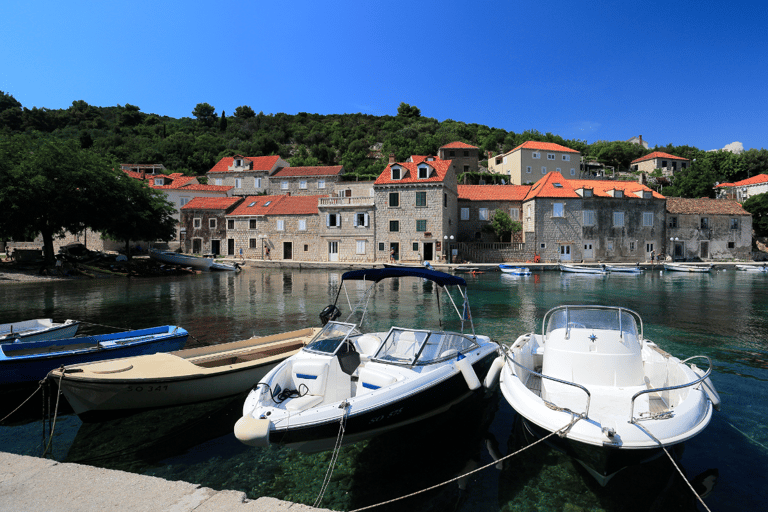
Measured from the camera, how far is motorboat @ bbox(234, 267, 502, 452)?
5219mm

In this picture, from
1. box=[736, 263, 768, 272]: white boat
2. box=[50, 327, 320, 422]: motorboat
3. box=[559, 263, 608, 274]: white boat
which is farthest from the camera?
box=[736, 263, 768, 272]: white boat

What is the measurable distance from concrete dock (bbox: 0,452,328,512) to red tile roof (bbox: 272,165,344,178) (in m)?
57.4

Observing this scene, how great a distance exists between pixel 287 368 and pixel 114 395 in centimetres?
281

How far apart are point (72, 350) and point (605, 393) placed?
32.6 feet

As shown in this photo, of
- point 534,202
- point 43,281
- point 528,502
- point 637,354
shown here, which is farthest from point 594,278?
point 43,281

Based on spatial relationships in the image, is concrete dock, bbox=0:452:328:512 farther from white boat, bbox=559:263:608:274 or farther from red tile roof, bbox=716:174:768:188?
red tile roof, bbox=716:174:768:188

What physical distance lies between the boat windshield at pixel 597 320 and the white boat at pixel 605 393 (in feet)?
0.05

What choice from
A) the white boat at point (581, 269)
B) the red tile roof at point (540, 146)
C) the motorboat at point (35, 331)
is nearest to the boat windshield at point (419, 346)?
the motorboat at point (35, 331)

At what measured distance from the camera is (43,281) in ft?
94.2

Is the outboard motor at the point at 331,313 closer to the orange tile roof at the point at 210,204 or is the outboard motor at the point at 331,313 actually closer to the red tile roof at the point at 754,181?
the orange tile roof at the point at 210,204

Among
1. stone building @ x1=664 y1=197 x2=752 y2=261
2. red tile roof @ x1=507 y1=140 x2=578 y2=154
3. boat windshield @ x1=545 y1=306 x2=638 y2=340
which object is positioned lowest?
boat windshield @ x1=545 y1=306 x2=638 y2=340

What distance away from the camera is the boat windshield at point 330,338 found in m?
6.88

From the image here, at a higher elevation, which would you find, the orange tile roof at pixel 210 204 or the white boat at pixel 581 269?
the orange tile roof at pixel 210 204

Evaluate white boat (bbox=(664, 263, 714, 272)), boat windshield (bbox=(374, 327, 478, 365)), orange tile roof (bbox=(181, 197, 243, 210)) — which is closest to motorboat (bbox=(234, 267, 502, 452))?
boat windshield (bbox=(374, 327, 478, 365))
